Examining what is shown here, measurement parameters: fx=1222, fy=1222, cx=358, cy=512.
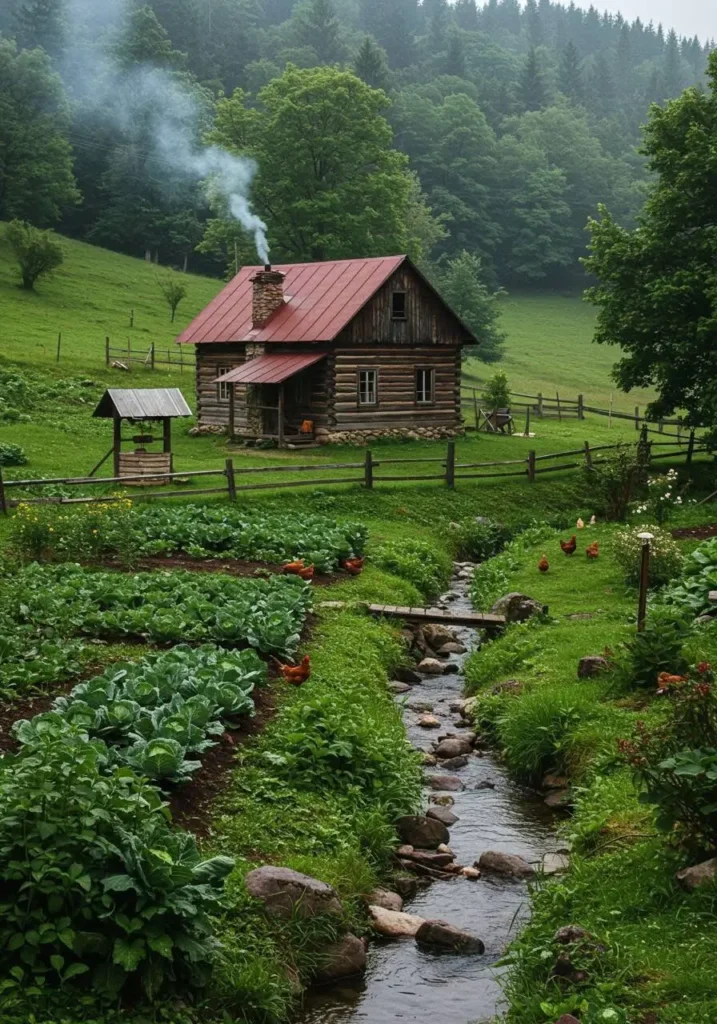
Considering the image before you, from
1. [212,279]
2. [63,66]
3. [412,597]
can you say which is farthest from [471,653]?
[63,66]

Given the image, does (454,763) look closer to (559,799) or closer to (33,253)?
(559,799)

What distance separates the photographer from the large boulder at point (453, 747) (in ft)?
48.3

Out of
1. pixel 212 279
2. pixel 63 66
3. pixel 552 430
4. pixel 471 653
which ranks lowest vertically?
pixel 471 653

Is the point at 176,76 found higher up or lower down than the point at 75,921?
higher up

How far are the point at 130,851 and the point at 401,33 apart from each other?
Result: 15782cm

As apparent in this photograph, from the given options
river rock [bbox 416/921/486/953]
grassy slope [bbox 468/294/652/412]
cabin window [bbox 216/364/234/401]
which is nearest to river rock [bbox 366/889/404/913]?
river rock [bbox 416/921/486/953]

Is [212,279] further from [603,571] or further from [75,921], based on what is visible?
[75,921]

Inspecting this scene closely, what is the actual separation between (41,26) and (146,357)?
57678 millimetres

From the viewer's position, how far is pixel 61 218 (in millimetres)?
86750

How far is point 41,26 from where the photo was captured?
10156cm

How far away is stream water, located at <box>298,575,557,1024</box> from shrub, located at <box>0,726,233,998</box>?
1393mm

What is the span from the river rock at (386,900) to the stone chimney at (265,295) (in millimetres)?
33583

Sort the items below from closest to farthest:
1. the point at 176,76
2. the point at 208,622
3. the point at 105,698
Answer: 1. the point at 105,698
2. the point at 208,622
3. the point at 176,76

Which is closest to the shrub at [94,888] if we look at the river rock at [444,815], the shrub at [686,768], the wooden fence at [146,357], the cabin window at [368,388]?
the shrub at [686,768]
